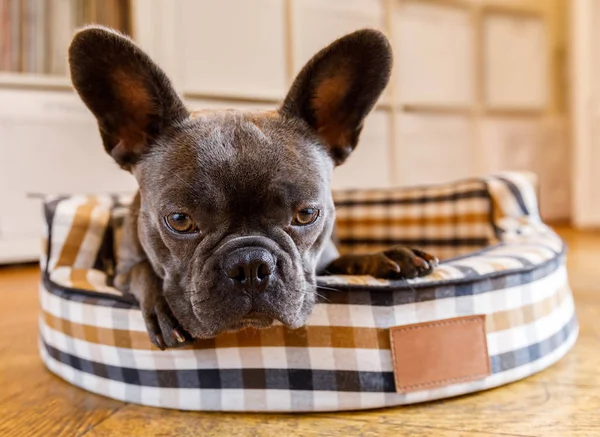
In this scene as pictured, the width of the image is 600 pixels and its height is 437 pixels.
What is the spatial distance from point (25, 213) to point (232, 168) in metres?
2.76

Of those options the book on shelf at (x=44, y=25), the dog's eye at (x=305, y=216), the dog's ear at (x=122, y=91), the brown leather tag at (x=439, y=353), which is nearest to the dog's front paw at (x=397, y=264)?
the brown leather tag at (x=439, y=353)

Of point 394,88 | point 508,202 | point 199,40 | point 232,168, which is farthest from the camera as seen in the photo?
point 394,88

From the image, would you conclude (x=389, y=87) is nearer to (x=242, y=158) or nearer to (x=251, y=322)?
(x=242, y=158)

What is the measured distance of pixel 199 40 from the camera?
3.92 meters

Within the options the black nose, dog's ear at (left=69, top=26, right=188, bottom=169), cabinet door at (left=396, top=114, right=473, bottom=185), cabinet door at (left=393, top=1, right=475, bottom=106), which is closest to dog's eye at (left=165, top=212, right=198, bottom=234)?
the black nose

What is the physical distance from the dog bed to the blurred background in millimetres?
2106

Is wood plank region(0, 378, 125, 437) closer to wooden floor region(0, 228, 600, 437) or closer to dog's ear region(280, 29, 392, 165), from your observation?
wooden floor region(0, 228, 600, 437)

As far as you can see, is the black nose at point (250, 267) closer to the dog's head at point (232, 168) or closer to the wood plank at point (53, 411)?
the dog's head at point (232, 168)

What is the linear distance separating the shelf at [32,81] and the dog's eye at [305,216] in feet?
8.50

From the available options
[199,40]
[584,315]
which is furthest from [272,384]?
[199,40]

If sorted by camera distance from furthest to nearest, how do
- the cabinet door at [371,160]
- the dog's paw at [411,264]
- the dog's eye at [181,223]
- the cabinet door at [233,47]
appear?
the cabinet door at [371,160], the cabinet door at [233,47], the dog's paw at [411,264], the dog's eye at [181,223]

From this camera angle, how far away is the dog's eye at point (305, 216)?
139cm

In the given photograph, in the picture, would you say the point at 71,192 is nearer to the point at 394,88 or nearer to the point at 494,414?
the point at 394,88

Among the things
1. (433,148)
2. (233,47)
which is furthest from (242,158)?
(433,148)
